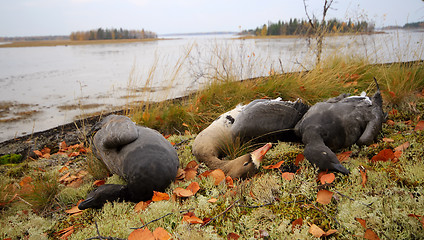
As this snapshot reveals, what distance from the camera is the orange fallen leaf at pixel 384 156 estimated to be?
86.0 inches

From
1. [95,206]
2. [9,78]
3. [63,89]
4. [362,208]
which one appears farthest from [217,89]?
[9,78]

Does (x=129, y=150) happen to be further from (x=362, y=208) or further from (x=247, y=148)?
(x=362, y=208)

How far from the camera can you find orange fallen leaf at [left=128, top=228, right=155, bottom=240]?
1.50 meters

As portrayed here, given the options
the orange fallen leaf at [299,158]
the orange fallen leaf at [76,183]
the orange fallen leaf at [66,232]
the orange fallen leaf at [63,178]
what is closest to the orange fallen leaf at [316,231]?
the orange fallen leaf at [299,158]

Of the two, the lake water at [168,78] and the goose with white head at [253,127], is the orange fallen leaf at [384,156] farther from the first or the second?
the lake water at [168,78]

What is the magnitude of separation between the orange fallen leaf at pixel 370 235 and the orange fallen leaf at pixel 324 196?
0.38m

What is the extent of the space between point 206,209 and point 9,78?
997cm

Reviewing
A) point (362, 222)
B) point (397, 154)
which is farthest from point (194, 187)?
point (397, 154)

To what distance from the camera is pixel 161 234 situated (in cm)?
152

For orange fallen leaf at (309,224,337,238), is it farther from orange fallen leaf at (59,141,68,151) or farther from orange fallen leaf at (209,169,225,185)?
orange fallen leaf at (59,141,68,151)

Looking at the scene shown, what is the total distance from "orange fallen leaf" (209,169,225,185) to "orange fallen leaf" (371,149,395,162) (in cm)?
126

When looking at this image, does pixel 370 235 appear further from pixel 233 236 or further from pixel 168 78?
pixel 168 78

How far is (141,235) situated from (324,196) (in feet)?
3.81

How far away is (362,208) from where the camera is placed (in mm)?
1519
